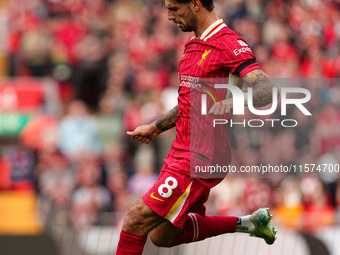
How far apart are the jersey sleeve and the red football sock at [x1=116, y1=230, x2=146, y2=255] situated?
4.81 feet

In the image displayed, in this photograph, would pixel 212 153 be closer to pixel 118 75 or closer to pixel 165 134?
pixel 165 134

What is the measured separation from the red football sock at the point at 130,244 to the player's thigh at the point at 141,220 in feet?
0.12

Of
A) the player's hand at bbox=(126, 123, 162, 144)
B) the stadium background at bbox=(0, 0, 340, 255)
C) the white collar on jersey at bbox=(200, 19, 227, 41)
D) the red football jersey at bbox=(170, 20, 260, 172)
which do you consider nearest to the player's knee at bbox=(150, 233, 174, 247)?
the red football jersey at bbox=(170, 20, 260, 172)

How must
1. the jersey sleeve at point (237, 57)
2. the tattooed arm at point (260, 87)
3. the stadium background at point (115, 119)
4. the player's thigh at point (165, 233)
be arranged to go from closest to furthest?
the tattooed arm at point (260, 87) < the jersey sleeve at point (237, 57) < the player's thigh at point (165, 233) < the stadium background at point (115, 119)

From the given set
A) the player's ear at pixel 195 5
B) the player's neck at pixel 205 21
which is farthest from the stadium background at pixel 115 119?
the player's ear at pixel 195 5

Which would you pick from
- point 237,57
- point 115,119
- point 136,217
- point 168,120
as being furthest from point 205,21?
point 115,119

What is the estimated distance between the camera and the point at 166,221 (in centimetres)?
556

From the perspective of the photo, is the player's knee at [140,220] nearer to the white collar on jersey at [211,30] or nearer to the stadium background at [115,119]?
the white collar on jersey at [211,30]

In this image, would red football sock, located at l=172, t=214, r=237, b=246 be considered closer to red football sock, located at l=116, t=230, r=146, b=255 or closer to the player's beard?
red football sock, located at l=116, t=230, r=146, b=255

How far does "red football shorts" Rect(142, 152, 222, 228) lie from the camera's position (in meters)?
5.39

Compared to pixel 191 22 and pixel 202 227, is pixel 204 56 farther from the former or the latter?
pixel 202 227

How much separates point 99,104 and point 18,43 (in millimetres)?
2325

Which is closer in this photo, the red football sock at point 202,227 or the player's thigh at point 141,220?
the player's thigh at point 141,220

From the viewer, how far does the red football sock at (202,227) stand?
585 centimetres
